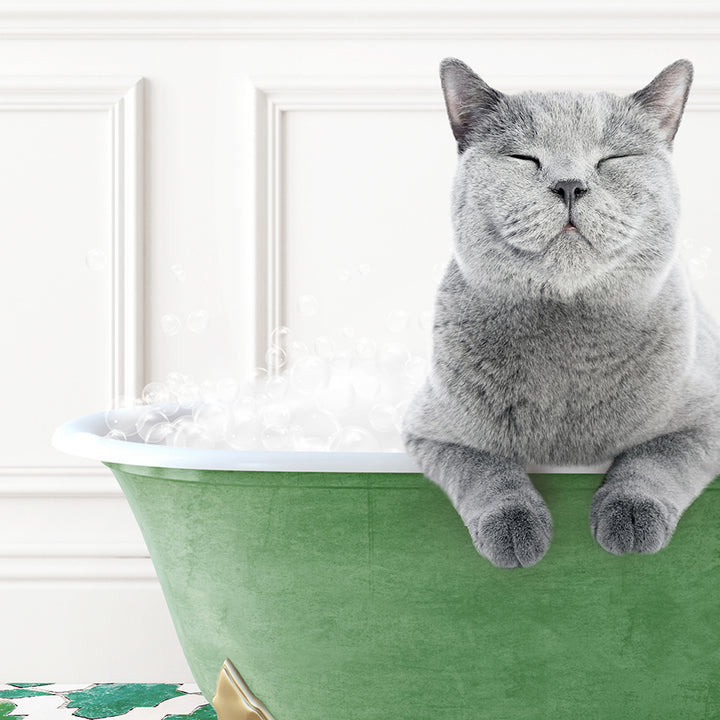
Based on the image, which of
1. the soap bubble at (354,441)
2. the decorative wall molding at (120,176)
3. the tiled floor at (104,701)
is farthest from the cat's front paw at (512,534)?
the decorative wall molding at (120,176)

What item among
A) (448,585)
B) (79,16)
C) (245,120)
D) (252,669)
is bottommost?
(252,669)

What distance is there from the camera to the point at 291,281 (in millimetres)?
1797

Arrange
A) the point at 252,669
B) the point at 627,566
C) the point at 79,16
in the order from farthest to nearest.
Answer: the point at 79,16, the point at 252,669, the point at 627,566

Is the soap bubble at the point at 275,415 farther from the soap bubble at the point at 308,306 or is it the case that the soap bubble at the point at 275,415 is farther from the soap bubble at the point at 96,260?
the soap bubble at the point at 96,260

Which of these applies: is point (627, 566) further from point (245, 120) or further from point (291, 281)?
point (245, 120)

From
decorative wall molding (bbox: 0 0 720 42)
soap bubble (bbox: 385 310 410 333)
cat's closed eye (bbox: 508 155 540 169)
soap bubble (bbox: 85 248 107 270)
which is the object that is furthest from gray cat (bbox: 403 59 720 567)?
soap bubble (bbox: 85 248 107 270)

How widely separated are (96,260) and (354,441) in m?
0.83

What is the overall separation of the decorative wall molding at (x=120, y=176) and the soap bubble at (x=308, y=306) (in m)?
0.33

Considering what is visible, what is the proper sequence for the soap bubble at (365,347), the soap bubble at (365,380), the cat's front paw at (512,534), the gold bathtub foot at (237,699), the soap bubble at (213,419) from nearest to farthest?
the cat's front paw at (512,534), the gold bathtub foot at (237,699), the soap bubble at (213,419), the soap bubble at (365,380), the soap bubble at (365,347)

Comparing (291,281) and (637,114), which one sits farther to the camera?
(291,281)

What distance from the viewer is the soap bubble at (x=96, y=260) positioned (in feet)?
5.88

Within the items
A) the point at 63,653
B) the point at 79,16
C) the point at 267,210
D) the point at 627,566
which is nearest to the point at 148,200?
the point at 267,210

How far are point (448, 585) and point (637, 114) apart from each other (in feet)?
1.88

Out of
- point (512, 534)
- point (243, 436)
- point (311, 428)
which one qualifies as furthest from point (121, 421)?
point (512, 534)
